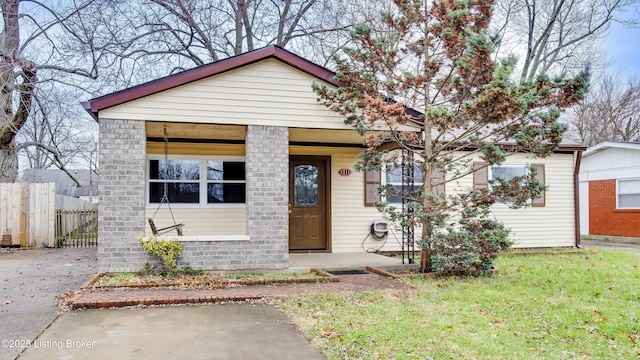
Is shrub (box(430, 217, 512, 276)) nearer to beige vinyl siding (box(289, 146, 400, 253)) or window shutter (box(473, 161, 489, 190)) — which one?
beige vinyl siding (box(289, 146, 400, 253))

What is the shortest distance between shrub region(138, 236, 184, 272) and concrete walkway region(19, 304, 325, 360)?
1696 millimetres

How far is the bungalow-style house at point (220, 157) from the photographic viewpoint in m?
7.12

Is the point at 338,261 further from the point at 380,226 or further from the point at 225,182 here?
the point at 225,182

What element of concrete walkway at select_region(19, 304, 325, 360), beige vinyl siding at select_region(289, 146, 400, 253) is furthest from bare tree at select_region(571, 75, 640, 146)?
concrete walkway at select_region(19, 304, 325, 360)

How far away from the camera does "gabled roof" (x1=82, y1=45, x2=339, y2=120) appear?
702 centimetres

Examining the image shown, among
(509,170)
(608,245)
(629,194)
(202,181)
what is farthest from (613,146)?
(202,181)

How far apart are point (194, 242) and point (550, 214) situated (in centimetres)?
925

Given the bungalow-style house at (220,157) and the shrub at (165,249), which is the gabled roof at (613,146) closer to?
the bungalow-style house at (220,157)

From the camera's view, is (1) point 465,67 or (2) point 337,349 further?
(1) point 465,67

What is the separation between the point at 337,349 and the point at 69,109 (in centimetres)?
1183

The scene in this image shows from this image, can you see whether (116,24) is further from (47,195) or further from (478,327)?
(478,327)

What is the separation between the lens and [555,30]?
20.6 metres

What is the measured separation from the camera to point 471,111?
22.5 feet

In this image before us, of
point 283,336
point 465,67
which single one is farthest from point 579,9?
point 283,336
